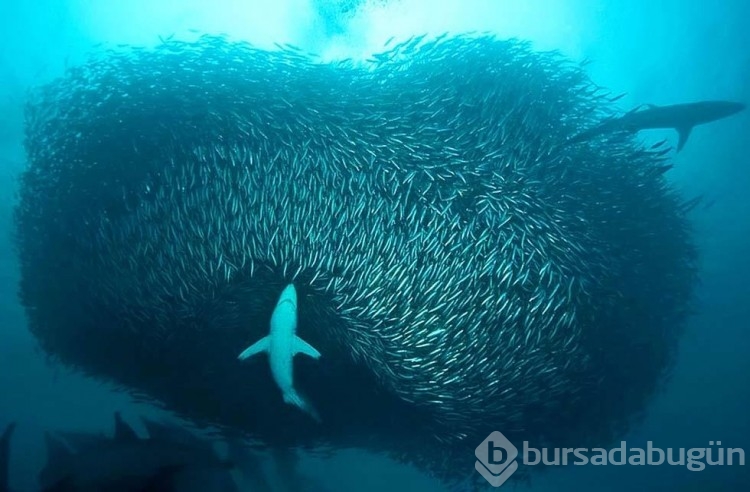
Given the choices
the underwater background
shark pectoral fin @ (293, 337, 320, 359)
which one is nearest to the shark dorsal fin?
shark pectoral fin @ (293, 337, 320, 359)

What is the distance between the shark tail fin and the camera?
640cm

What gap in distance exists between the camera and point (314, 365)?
22.1ft

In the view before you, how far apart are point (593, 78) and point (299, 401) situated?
22.9ft

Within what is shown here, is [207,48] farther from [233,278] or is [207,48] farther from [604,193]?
[604,193]

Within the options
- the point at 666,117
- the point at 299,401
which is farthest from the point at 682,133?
the point at 299,401

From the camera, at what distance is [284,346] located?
5984mm

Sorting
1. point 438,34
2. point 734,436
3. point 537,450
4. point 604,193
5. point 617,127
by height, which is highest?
point 438,34

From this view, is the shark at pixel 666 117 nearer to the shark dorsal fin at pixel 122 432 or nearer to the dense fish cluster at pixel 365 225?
the dense fish cluster at pixel 365 225

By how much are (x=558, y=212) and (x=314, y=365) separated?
3.97m

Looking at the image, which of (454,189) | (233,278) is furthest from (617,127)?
(233,278)

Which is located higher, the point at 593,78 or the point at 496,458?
the point at 593,78

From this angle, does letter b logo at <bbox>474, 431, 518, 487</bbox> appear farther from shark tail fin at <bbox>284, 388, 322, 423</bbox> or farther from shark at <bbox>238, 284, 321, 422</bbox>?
shark at <bbox>238, 284, 321, 422</bbox>

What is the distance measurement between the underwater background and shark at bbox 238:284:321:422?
3.71m

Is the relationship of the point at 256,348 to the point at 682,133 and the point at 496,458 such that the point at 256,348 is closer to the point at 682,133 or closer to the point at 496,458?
the point at 496,458
